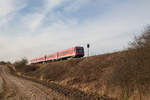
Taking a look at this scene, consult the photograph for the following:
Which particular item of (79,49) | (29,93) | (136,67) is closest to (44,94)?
(29,93)

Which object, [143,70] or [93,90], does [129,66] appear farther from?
[93,90]

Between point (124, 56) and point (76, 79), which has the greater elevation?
point (124, 56)

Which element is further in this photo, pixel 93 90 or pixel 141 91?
pixel 93 90

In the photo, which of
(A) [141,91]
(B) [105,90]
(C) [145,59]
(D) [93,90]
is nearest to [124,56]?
(C) [145,59]

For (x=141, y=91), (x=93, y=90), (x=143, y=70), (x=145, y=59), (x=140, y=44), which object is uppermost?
(x=140, y=44)

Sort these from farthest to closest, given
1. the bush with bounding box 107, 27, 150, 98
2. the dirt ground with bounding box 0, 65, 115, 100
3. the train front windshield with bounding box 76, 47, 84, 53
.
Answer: the train front windshield with bounding box 76, 47, 84, 53, the dirt ground with bounding box 0, 65, 115, 100, the bush with bounding box 107, 27, 150, 98

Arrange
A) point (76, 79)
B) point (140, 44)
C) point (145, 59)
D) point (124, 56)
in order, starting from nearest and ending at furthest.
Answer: point (145, 59), point (140, 44), point (124, 56), point (76, 79)

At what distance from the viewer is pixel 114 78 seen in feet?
37.2

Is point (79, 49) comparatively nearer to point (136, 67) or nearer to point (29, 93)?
point (29, 93)

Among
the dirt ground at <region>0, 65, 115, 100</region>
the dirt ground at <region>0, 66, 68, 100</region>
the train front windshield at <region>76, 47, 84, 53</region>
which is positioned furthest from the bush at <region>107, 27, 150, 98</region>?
the train front windshield at <region>76, 47, 84, 53</region>

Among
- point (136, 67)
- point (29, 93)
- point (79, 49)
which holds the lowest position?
point (29, 93)

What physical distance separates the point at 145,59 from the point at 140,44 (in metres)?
1.12

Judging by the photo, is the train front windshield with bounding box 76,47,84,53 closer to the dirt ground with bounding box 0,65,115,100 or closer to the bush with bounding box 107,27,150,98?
the dirt ground with bounding box 0,65,115,100

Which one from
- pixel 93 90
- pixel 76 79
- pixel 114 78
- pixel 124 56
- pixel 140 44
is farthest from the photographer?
pixel 76 79
